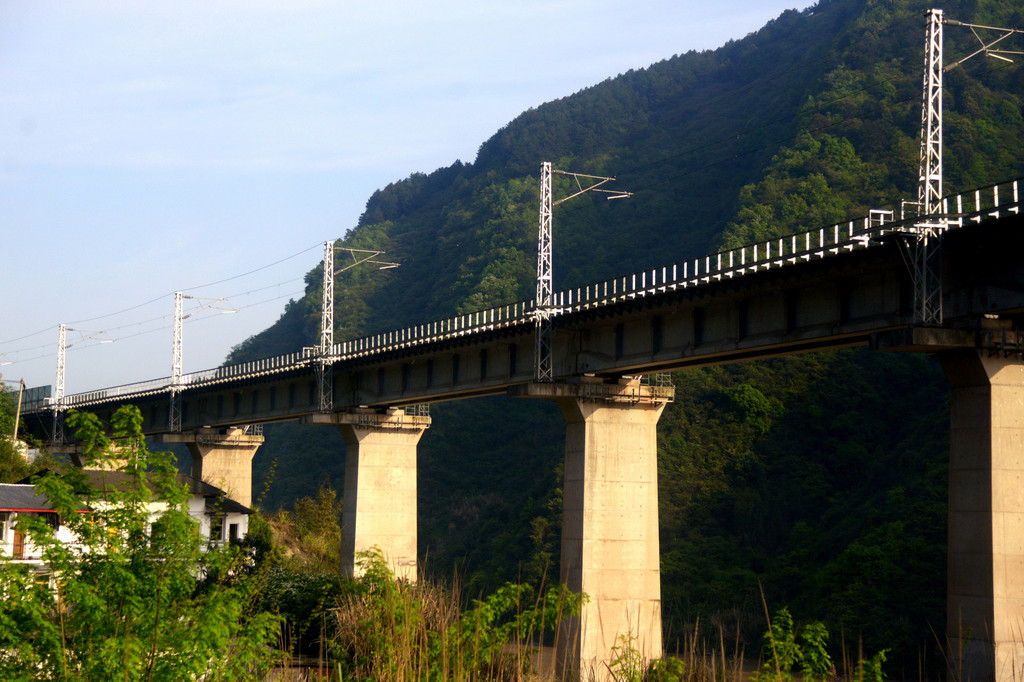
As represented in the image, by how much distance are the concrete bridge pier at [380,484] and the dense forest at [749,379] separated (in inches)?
475

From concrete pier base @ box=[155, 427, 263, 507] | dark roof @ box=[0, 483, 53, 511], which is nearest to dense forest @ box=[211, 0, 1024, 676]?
dark roof @ box=[0, 483, 53, 511]

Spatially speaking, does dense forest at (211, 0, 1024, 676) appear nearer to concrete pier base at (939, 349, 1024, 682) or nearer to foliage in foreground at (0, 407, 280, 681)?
concrete pier base at (939, 349, 1024, 682)

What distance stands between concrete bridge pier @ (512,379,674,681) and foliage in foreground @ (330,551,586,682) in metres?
24.6

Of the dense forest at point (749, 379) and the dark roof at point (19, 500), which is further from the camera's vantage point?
the dense forest at point (749, 379)

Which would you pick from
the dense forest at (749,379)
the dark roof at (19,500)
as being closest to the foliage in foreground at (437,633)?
the dense forest at (749,379)

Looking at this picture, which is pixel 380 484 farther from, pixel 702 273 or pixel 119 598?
pixel 119 598

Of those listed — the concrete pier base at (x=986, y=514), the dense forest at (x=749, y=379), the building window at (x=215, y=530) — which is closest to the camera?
the building window at (x=215, y=530)

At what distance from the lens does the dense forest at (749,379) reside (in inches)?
2697

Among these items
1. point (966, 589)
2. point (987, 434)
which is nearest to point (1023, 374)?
point (987, 434)

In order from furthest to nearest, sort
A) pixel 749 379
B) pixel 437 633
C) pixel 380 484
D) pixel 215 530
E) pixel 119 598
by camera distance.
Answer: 1. pixel 749 379
2. pixel 380 484
3. pixel 215 530
4. pixel 437 633
5. pixel 119 598

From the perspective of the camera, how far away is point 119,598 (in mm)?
13469

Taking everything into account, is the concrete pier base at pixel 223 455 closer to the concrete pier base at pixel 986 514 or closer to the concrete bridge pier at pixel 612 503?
the concrete bridge pier at pixel 612 503

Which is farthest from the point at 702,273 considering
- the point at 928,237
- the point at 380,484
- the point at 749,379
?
the point at 749,379

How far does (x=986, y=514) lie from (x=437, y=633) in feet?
64.3
